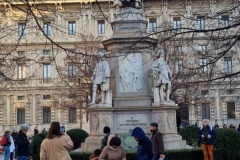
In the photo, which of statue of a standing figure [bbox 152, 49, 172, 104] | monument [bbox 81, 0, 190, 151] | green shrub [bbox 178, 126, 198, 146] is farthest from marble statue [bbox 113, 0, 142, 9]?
green shrub [bbox 178, 126, 198, 146]

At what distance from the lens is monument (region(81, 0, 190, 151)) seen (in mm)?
17359

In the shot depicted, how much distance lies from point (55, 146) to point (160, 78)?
9.79 m

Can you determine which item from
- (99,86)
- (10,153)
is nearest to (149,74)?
(99,86)

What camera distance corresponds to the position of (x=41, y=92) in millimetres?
59375

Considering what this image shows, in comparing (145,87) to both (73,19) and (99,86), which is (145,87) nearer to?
(99,86)

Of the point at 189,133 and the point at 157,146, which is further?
the point at 189,133

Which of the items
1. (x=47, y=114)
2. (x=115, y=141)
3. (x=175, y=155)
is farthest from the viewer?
(x=47, y=114)

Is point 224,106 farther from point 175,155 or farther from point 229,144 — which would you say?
point 175,155

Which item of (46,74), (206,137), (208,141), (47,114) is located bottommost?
(47,114)

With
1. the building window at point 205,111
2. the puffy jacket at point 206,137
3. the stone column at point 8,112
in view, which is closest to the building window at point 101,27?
the stone column at point 8,112

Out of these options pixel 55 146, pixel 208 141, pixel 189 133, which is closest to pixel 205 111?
pixel 189 133

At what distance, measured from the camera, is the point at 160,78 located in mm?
17391

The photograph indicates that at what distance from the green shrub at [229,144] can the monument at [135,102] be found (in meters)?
1.41

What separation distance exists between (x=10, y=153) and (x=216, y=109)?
4140 centimetres
